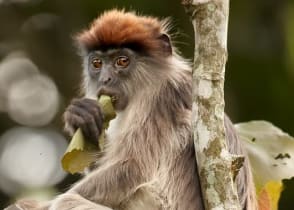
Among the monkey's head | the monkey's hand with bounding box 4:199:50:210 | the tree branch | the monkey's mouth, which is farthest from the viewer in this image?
the monkey's head

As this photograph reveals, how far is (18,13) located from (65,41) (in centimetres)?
68

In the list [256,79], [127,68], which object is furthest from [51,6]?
[127,68]

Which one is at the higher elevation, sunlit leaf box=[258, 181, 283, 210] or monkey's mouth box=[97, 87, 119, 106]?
monkey's mouth box=[97, 87, 119, 106]

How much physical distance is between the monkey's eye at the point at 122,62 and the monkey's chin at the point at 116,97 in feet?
0.91

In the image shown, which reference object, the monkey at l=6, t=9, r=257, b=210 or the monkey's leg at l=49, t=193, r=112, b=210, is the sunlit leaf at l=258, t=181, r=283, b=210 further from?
the monkey's leg at l=49, t=193, r=112, b=210

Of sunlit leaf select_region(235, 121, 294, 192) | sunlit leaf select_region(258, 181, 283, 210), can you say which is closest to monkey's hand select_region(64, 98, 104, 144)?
sunlit leaf select_region(235, 121, 294, 192)

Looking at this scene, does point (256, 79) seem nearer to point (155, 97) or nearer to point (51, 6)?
point (51, 6)

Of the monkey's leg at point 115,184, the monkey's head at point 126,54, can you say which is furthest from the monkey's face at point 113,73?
the monkey's leg at point 115,184

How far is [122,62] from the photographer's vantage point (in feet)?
27.6

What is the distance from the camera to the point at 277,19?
1442cm

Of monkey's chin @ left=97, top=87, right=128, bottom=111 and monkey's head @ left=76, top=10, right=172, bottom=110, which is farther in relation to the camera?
monkey's head @ left=76, top=10, right=172, bottom=110

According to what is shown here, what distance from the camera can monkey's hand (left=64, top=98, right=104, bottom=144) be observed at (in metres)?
7.79

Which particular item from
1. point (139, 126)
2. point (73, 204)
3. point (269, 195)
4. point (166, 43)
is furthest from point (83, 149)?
point (269, 195)

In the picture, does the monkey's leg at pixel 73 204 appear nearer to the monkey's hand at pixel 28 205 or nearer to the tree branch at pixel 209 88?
the monkey's hand at pixel 28 205
